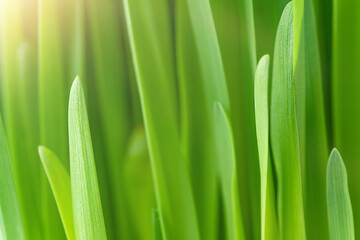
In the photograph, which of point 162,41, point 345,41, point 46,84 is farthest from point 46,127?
point 345,41

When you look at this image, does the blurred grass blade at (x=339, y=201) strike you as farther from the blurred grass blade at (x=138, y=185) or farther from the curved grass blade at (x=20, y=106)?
the curved grass blade at (x=20, y=106)

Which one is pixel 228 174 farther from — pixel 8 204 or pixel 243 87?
pixel 8 204

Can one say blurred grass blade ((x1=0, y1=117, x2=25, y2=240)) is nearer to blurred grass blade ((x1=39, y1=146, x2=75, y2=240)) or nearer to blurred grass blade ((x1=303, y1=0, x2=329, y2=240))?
blurred grass blade ((x1=39, y1=146, x2=75, y2=240))

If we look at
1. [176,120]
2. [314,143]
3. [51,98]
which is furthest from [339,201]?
[51,98]

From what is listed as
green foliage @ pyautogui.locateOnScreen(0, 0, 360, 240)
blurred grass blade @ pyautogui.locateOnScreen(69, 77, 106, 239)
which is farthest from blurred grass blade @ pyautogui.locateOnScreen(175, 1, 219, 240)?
blurred grass blade @ pyautogui.locateOnScreen(69, 77, 106, 239)

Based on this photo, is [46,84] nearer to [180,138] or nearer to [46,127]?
[46,127]

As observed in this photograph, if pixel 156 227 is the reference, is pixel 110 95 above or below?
above
